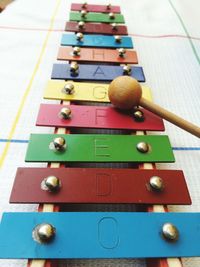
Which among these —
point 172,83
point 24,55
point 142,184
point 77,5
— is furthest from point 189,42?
point 142,184

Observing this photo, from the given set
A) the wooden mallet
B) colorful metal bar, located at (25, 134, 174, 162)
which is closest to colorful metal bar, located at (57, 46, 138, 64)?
the wooden mallet

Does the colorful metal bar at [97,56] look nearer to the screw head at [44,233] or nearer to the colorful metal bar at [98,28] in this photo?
the colorful metal bar at [98,28]

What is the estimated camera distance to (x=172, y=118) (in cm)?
66

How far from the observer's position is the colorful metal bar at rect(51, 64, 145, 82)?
845 millimetres

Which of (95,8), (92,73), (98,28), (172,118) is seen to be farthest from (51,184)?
(95,8)

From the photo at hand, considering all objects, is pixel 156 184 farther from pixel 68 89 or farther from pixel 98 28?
pixel 98 28

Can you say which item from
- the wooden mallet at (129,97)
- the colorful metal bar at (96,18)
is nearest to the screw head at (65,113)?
the wooden mallet at (129,97)

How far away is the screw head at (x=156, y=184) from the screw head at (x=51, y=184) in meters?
0.18

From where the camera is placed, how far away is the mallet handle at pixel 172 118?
627 mm

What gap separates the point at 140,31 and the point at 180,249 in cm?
101

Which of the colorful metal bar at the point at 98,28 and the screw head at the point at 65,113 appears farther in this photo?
the colorful metal bar at the point at 98,28

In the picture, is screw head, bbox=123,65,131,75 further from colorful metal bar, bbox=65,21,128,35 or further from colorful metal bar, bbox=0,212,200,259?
colorful metal bar, bbox=0,212,200,259

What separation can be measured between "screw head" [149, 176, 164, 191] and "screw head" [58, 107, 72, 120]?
0.88 ft

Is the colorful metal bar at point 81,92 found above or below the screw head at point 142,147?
above
